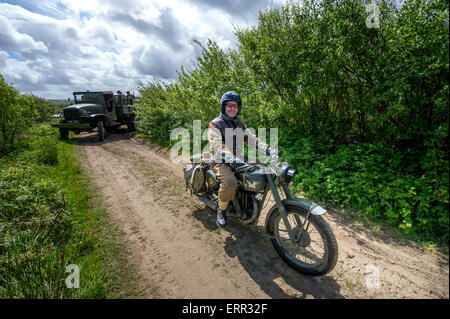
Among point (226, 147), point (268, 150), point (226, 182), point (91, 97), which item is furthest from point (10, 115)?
point (268, 150)

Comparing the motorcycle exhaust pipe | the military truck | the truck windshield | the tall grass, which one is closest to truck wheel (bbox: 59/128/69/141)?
the military truck

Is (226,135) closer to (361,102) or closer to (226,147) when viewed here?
(226,147)

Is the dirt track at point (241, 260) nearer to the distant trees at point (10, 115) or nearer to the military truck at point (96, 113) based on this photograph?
the distant trees at point (10, 115)

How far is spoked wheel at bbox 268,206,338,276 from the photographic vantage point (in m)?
2.19

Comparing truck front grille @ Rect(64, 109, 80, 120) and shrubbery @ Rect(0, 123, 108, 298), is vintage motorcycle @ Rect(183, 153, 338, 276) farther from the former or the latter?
truck front grille @ Rect(64, 109, 80, 120)

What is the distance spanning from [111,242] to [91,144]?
9.16 metres

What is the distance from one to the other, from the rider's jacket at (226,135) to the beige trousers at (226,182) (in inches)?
10.1

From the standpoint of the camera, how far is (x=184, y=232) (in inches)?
133

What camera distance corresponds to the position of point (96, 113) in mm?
12148

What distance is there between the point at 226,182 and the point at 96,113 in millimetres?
12481

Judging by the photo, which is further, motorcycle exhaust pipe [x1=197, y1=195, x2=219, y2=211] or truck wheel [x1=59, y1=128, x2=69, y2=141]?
truck wheel [x1=59, y1=128, x2=69, y2=141]

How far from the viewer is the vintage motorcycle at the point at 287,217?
222cm
